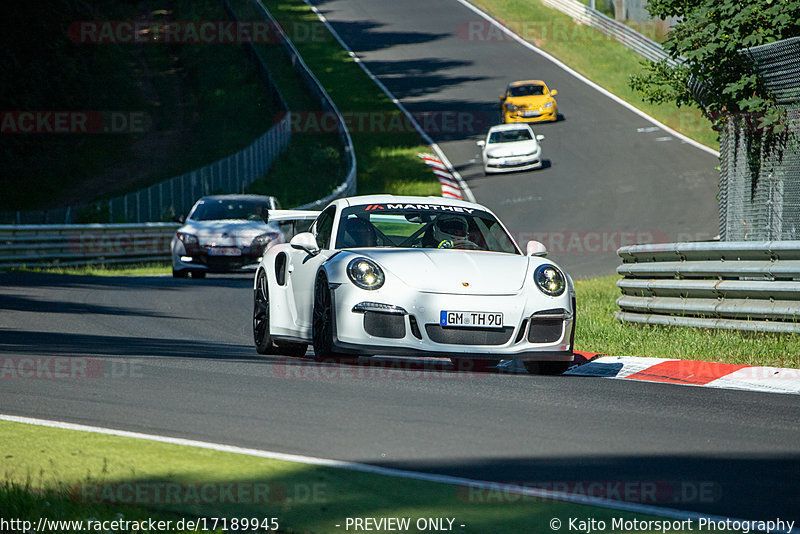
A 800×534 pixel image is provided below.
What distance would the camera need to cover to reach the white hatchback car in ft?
119

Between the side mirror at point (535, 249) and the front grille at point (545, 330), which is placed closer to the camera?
the front grille at point (545, 330)

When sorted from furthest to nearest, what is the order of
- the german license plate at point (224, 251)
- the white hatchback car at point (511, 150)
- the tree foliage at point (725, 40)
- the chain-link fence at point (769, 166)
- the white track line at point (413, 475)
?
Answer: the white hatchback car at point (511, 150) < the german license plate at point (224, 251) < the tree foliage at point (725, 40) < the chain-link fence at point (769, 166) < the white track line at point (413, 475)

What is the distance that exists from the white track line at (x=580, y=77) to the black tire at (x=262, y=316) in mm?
28918

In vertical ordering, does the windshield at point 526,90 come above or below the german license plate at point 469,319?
Answer: below

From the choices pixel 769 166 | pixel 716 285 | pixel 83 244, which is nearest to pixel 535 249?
pixel 716 285

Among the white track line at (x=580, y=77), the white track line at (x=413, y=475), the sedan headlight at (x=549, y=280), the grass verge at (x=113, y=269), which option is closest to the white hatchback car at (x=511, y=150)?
the white track line at (x=580, y=77)

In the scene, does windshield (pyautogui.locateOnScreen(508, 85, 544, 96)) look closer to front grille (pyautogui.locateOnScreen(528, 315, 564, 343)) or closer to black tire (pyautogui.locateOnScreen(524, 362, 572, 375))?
black tire (pyautogui.locateOnScreen(524, 362, 572, 375))

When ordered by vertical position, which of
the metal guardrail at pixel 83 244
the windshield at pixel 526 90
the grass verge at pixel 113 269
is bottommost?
the grass verge at pixel 113 269

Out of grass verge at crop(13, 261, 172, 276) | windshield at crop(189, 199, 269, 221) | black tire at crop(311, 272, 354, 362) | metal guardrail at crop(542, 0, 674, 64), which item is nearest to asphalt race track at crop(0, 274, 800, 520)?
black tire at crop(311, 272, 354, 362)

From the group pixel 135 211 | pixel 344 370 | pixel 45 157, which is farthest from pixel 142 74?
pixel 344 370

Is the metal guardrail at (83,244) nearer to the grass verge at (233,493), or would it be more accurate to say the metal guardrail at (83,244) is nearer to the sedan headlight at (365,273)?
the sedan headlight at (365,273)

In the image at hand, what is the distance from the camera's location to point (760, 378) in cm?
898

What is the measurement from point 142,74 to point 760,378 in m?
50.7

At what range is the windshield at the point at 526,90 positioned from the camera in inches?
1684
